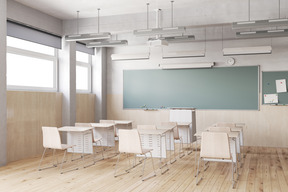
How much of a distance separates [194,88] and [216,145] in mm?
5530

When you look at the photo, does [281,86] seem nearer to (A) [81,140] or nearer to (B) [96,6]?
(B) [96,6]

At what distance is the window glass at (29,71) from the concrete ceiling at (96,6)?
143cm

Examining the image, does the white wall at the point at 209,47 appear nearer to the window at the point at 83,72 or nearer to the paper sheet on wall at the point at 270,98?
the paper sheet on wall at the point at 270,98

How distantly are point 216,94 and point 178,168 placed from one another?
4529mm

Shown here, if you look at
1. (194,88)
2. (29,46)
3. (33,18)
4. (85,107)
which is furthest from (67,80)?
(194,88)

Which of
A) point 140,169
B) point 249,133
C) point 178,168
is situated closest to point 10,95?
point 140,169

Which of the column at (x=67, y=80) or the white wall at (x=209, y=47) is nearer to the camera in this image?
the white wall at (x=209, y=47)

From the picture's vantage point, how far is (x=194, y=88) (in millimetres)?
10477

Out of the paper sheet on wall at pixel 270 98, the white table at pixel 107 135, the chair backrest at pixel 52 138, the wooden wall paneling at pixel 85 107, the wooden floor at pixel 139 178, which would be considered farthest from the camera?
the wooden wall paneling at pixel 85 107

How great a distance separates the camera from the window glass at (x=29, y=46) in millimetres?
7444

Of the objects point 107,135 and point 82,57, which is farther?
point 82,57

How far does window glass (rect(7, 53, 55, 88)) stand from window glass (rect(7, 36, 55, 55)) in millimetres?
248

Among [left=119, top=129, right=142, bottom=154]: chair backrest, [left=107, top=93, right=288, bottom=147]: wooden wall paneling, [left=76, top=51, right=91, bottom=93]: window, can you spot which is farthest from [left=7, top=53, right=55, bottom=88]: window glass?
[left=107, top=93, right=288, bottom=147]: wooden wall paneling

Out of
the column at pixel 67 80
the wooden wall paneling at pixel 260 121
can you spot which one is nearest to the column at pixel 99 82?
the column at pixel 67 80
